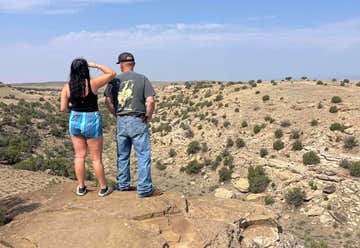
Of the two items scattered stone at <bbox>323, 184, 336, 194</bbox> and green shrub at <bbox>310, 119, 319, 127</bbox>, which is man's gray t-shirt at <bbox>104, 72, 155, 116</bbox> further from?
green shrub at <bbox>310, 119, 319, 127</bbox>

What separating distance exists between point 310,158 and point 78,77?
16.8m

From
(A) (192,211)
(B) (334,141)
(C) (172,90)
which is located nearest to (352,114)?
(B) (334,141)

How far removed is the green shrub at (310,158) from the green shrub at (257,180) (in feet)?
7.14

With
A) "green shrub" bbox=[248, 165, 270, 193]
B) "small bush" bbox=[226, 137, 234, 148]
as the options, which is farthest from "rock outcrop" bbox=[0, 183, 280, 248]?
"small bush" bbox=[226, 137, 234, 148]

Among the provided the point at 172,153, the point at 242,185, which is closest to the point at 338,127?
the point at 242,185

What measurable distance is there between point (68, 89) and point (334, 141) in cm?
1888

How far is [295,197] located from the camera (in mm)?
Answer: 18266

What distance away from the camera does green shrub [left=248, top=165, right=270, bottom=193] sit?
20.0 meters

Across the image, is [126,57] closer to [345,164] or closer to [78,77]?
[78,77]

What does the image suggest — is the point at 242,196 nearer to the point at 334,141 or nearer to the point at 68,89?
the point at 334,141

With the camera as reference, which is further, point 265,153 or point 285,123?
point 285,123

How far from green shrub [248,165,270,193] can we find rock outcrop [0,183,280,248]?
43.8ft

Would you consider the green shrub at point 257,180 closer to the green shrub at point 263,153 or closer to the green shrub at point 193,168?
the green shrub at point 263,153

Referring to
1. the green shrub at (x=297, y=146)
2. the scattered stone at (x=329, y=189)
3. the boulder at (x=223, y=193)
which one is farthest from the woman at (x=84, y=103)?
the green shrub at (x=297, y=146)
